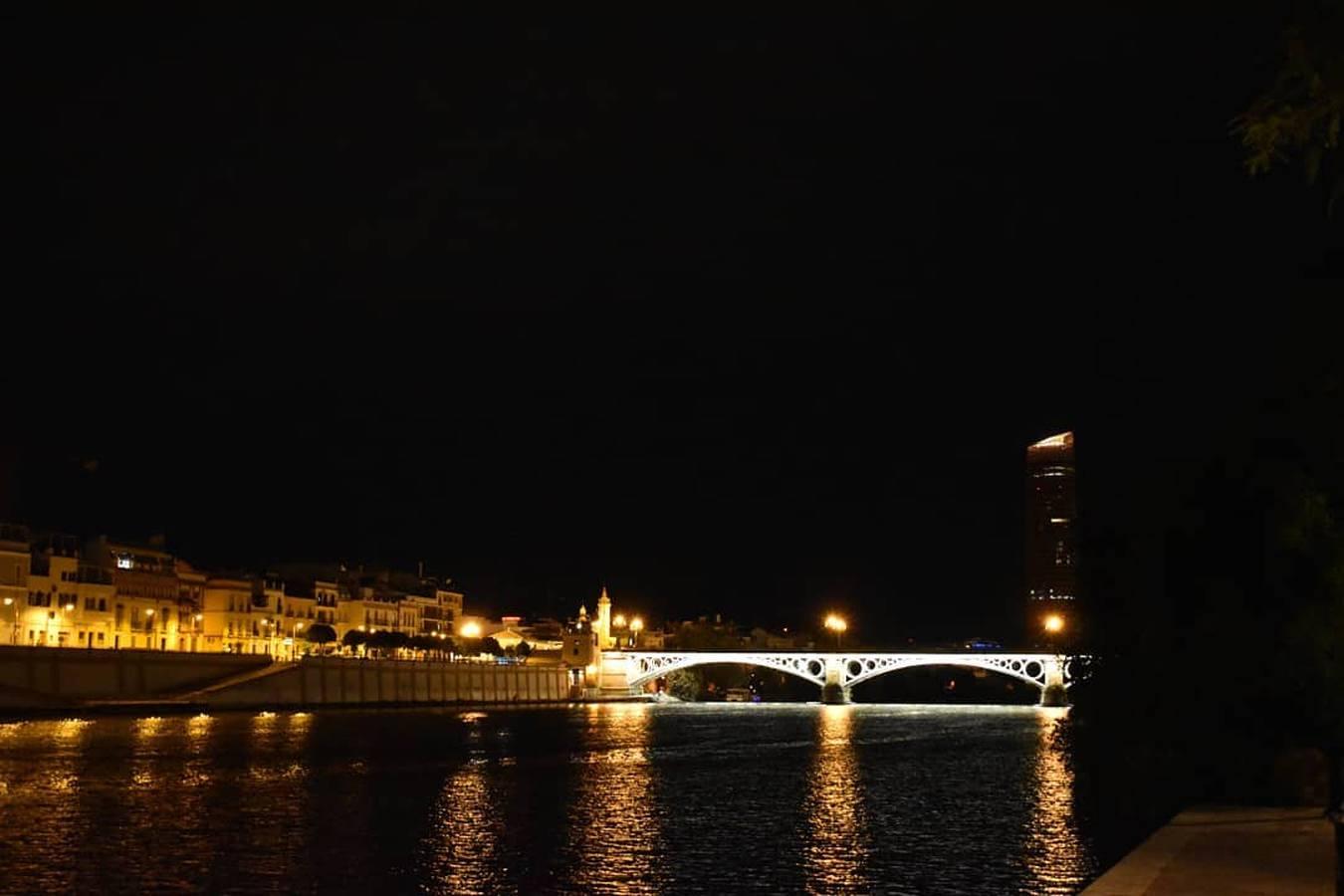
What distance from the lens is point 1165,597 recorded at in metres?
26.7

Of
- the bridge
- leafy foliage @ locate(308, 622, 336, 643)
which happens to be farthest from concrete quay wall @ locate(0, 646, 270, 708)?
the bridge

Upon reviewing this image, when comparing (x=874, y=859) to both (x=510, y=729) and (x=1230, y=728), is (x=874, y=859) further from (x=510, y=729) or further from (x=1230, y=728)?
(x=510, y=729)

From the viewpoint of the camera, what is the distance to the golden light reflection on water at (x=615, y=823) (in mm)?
27094

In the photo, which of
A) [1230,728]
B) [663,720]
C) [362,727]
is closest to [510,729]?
[362,727]

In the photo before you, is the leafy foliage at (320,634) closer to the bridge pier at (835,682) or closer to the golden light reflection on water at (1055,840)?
the bridge pier at (835,682)

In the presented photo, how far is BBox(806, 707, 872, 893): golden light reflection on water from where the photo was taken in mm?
27094

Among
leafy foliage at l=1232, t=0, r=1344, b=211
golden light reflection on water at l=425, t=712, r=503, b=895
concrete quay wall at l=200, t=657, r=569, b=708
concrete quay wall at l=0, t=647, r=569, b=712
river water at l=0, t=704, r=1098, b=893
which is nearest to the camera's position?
leafy foliage at l=1232, t=0, r=1344, b=211

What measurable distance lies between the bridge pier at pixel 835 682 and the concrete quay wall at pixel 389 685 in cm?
2812

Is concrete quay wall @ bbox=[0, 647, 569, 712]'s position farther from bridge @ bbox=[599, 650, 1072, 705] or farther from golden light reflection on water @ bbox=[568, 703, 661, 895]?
golden light reflection on water @ bbox=[568, 703, 661, 895]

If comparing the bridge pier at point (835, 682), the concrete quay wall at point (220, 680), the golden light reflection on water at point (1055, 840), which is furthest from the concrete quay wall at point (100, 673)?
the bridge pier at point (835, 682)

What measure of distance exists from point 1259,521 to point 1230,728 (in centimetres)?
338

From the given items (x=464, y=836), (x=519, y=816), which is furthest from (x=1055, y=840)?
(x=519, y=816)

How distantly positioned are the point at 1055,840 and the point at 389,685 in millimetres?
97861

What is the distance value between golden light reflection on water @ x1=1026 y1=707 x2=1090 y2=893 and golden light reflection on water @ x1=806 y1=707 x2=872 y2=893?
10.6 ft
